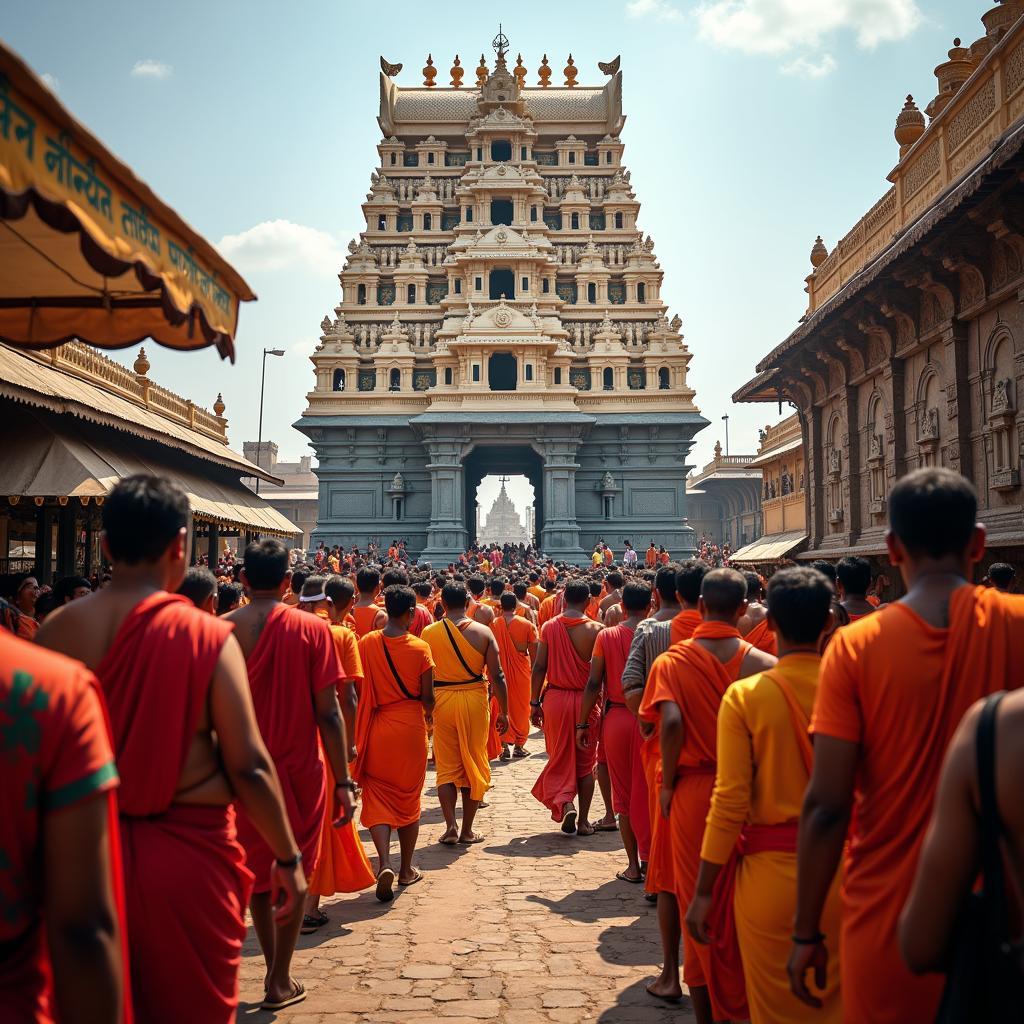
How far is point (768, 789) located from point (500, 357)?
3581 centimetres

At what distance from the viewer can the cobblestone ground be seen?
4461 millimetres

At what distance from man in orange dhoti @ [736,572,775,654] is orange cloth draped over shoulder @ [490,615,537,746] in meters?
3.69

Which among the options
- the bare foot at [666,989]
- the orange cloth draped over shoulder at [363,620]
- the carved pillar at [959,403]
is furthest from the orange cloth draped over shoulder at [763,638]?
the carved pillar at [959,403]

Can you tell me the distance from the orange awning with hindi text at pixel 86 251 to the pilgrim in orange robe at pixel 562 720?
4.22 meters

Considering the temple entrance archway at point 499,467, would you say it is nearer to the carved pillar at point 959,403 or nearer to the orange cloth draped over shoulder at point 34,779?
the carved pillar at point 959,403

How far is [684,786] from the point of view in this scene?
14.0 ft

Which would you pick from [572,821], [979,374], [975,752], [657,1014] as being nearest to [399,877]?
[572,821]

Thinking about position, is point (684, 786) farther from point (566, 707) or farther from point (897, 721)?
point (566, 707)

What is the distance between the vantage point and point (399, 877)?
6594mm

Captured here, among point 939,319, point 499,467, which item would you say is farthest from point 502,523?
point 939,319

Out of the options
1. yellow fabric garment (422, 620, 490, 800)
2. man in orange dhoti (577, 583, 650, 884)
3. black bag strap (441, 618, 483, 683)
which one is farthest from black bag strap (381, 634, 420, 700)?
man in orange dhoti (577, 583, 650, 884)

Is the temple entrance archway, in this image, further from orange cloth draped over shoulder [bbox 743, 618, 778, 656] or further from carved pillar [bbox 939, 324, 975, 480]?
orange cloth draped over shoulder [bbox 743, 618, 778, 656]

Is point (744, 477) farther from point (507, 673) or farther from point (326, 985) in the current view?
point (326, 985)

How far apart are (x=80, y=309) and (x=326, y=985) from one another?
150 inches
